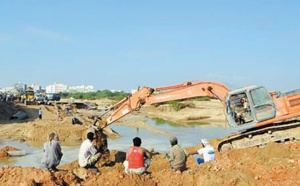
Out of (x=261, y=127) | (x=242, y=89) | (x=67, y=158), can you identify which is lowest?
(x=67, y=158)

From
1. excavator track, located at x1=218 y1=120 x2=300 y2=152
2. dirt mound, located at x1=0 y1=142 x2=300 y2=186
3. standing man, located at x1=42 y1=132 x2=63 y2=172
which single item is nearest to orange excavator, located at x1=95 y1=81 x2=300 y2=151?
excavator track, located at x1=218 y1=120 x2=300 y2=152

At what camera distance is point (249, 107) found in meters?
15.4

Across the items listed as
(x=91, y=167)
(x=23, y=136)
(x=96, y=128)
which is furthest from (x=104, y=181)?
(x=23, y=136)

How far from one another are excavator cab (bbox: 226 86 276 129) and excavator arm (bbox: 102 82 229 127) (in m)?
0.76

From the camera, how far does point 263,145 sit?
15312mm

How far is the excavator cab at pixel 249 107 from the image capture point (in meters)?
15.2

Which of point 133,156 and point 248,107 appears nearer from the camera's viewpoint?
point 133,156

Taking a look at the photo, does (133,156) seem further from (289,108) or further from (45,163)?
(289,108)

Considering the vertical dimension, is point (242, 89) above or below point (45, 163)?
above

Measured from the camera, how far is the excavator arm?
1652 cm

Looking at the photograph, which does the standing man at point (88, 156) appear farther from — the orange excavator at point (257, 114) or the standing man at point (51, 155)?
the orange excavator at point (257, 114)

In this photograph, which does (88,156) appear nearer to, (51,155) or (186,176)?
(51,155)

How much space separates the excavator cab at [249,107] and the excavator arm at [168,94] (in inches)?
29.9

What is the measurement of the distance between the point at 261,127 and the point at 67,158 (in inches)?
428
